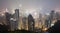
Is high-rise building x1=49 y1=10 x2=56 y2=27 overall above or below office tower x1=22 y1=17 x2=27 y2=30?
above

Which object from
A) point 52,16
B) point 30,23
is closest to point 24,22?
point 30,23

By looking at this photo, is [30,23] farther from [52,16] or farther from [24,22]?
[52,16]

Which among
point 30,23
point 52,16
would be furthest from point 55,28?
point 30,23

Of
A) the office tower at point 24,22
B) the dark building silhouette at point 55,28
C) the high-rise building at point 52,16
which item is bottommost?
the dark building silhouette at point 55,28

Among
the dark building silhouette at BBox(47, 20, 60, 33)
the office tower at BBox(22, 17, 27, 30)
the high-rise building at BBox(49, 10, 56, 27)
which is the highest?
the high-rise building at BBox(49, 10, 56, 27)

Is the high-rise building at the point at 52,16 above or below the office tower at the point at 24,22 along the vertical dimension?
above

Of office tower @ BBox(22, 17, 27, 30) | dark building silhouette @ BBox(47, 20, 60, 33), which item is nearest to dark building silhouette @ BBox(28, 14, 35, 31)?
office tower @ BBox(22, 17, 27, 30)

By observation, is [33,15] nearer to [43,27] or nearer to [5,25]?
[43,27]

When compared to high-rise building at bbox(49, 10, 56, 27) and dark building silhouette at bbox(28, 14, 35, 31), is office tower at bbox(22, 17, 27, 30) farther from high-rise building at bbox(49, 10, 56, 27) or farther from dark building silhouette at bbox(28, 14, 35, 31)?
high-rise building at bbox(49, 10, 56, 27)

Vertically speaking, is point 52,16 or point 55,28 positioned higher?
point 52,16

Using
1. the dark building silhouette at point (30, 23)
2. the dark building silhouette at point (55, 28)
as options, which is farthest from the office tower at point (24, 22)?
the dark building silhouette at point (55, 28)

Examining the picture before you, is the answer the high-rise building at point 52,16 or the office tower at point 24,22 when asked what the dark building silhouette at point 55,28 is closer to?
Result: the high-rise building at point 52,16
